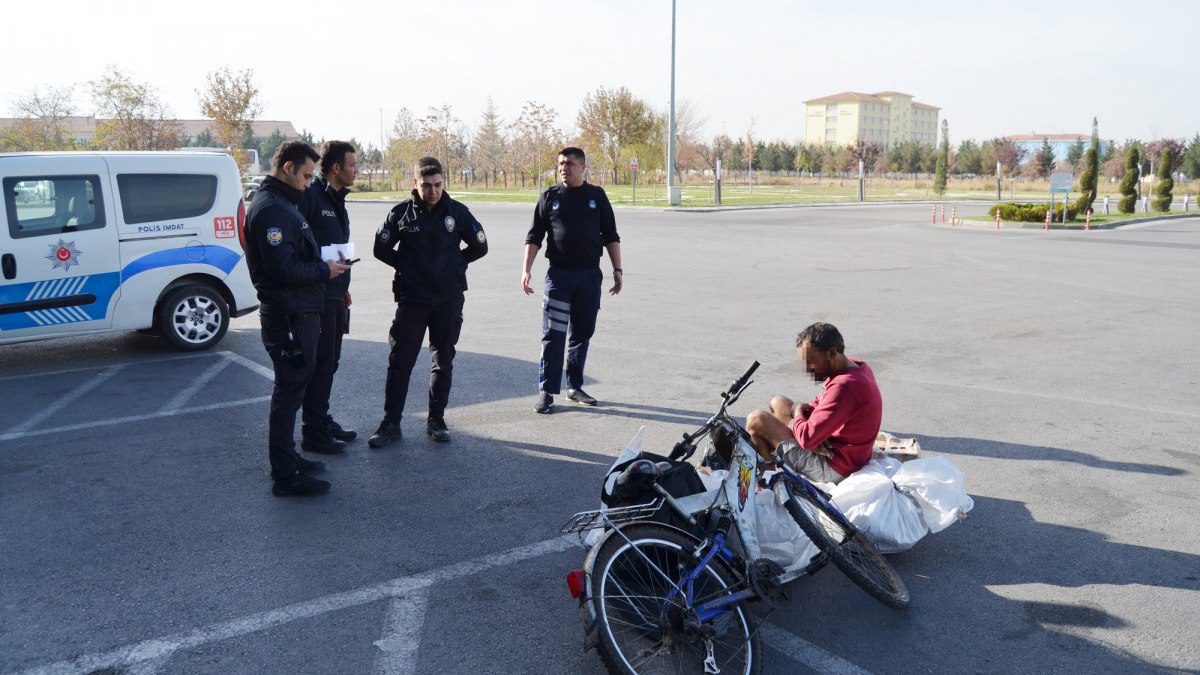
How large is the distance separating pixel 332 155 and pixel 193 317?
3.76m

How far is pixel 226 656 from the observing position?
344 cm

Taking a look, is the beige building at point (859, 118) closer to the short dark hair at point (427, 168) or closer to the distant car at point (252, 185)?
the distant car at point (252, 185)

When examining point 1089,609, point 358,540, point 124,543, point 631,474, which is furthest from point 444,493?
point 1089,609

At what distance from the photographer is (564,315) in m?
6.99

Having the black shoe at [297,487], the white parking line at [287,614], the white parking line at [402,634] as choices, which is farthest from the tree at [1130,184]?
the white parking line at [402,634]

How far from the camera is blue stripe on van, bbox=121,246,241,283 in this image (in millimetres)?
8320

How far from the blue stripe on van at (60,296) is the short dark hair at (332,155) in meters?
3.53

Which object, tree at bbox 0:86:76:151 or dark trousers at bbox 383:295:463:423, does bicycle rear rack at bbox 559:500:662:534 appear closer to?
dark trousers at bbox 383:295:463:423

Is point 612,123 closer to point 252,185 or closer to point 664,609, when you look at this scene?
point 252,185

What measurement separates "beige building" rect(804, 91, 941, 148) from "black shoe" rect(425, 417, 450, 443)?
141169 mm

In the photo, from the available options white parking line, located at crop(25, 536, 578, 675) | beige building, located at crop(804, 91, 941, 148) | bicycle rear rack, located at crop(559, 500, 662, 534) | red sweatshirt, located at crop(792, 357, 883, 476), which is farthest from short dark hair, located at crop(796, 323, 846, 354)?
beige building, located at crop(804, 91, 941, 148)

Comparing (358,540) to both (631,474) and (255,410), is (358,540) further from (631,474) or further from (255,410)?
(255,410)

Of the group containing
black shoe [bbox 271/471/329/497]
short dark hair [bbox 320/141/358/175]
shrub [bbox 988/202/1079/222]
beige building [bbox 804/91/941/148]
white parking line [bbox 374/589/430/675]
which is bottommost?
white parking line [bbox 374/589/430/675]

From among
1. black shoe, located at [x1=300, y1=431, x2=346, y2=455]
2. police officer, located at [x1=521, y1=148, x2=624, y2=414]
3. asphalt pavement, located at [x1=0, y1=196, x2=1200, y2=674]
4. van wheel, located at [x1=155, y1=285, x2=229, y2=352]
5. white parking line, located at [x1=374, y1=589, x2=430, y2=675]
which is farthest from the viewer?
van wheel, located at [x1=155, y1=285, x2=229, y2=352]
